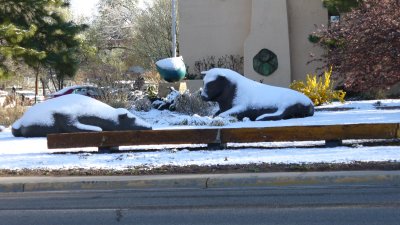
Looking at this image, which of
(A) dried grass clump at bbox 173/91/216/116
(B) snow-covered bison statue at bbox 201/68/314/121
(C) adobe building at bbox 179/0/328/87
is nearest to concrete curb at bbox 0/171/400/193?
(B) snow-covered bison statue at bbox 201/68/314/121

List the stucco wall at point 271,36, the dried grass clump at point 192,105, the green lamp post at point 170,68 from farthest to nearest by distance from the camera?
1. the stucco wall at point 271,36
2. the green lamp post at point 170,68
3. the dried grass clump at point 192,105

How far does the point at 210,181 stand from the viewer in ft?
33.4

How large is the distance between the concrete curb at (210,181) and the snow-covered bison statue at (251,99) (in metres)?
9.56

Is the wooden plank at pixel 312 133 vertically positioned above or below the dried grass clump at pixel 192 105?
below

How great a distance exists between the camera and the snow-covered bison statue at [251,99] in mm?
20188

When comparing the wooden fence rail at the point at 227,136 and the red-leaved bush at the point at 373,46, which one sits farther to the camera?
the red-leaved bush at the point at 373,46

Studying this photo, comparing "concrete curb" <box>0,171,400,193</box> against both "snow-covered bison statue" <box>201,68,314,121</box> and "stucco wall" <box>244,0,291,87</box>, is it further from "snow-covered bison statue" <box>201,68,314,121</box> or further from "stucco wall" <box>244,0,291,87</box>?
"stucco wall" <box>244,0,291,87</box>

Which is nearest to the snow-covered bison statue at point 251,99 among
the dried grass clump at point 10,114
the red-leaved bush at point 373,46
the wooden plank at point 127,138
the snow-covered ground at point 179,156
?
the red-leaved bush at point 373,46

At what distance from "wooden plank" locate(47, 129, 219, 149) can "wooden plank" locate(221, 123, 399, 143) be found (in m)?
0.54

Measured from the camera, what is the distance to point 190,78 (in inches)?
1388

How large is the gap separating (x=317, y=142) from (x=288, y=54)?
19.6 metres

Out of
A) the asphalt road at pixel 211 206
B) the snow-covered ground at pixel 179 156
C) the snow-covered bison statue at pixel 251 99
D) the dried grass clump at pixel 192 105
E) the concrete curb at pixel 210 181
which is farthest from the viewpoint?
the dried grass clump at pixel 192 105

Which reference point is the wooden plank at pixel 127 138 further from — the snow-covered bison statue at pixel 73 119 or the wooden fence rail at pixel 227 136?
the snow-covered bison statue at pixel 73 119

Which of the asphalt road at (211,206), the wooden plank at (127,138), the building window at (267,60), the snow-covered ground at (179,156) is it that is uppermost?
the building window at (267,60)
